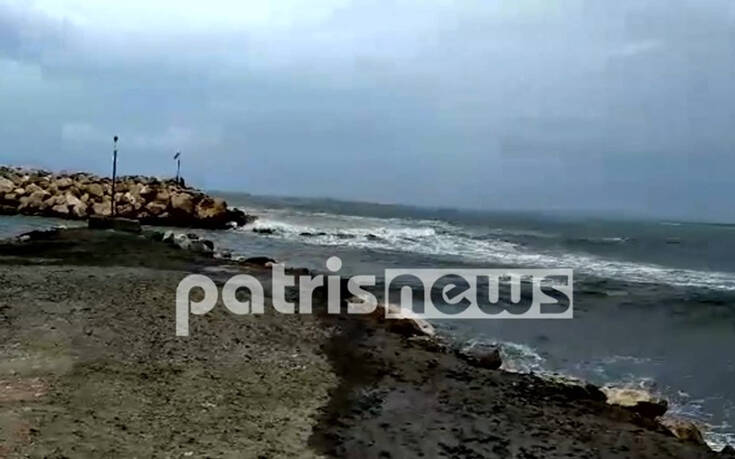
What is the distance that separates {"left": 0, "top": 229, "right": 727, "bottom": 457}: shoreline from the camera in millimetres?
6922

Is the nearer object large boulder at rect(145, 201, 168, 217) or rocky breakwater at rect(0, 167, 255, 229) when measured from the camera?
rocky breakwater at rect(0, 167, 255, 229)

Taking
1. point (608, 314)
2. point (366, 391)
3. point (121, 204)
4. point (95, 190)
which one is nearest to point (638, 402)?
point (366, 391)

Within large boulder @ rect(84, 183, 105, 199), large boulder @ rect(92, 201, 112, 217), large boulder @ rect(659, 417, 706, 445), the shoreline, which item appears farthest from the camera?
large boulder @ rect(84, 183, 105, 199)

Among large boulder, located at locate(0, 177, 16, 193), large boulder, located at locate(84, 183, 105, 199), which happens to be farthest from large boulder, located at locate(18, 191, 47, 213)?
large boulder, located at locate(84, 183, 105, 199)

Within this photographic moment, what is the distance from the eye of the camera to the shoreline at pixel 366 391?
6.92 m

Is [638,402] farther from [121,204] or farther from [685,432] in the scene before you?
[121,204]

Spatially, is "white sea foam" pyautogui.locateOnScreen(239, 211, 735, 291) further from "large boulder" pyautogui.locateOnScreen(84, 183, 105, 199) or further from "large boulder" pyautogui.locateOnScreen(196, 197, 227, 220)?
"large boulder" pyautogui.locateOnScreen(84, 183, 105, 199)

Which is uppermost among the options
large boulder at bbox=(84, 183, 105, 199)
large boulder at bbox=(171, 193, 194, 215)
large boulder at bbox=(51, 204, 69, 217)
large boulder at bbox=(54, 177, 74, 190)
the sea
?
large boulder at bbox=(54, 177, 74, 190)

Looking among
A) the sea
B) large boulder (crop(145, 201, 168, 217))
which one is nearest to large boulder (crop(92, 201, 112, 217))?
large boulder (crop(145, 201, 168, 217))

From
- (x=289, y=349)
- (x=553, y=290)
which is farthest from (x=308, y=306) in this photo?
(x=553, y=290)

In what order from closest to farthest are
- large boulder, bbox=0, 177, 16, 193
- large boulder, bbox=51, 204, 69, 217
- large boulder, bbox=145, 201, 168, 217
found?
1. large boulder, bbox=51, 204, 69, 217
2. large boulder, bbox=145, 201, 168, 217
3. large boulder, bbox=0, 177, 16, 193

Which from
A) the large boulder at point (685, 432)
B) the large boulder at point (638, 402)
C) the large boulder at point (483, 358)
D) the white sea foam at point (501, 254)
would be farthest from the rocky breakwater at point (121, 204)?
the large boulder at point (685, 432)

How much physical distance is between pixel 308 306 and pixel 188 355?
505 centimetres

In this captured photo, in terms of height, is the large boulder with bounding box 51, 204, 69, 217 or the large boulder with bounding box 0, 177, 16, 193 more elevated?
the large boulder with bounding box 0, 177, 16, 193
